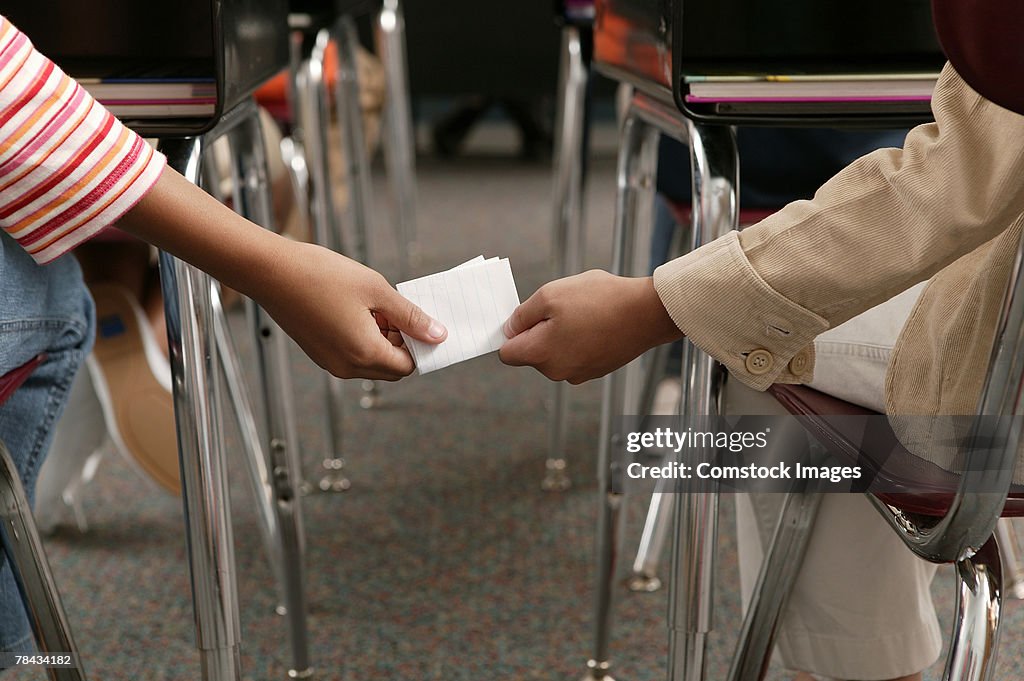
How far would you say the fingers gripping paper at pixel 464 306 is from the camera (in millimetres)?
531

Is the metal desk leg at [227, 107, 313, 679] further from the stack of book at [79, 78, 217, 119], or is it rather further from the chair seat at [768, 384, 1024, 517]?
the chair seat at [768, 384, 1024, 517]

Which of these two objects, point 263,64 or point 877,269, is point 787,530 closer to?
point 877,269

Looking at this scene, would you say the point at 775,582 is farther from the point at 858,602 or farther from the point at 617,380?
the point at 617,380

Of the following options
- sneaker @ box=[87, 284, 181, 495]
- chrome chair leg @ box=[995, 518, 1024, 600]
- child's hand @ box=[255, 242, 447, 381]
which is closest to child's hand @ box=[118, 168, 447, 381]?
child's hand @ box=[255, 242, 447, 381]

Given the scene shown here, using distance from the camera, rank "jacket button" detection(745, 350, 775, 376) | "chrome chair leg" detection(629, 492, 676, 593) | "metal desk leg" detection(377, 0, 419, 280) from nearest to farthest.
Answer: "jacket button" detection(745, 350, 775, 376)
"chrome chair leg" detection(629, 492, 676, 593)
"metal desk leg" detection(377, 0, 419, 280)

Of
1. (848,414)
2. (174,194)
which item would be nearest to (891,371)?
(848,414)

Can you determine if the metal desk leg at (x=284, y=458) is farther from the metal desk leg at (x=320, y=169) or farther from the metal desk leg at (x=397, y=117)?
the metal desk leg at (x=397, y=117)

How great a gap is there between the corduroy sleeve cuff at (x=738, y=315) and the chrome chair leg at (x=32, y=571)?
0.39 m

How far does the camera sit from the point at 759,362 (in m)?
0.48

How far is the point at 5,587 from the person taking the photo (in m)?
0.73

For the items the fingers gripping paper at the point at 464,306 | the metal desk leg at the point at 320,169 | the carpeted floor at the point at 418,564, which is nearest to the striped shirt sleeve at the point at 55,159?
the fingers gripping paper at the point at 464,306

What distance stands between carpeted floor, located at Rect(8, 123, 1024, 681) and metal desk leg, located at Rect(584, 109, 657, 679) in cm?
6

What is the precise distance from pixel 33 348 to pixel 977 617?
510 millimetres

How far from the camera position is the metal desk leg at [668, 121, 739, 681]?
57 cm
